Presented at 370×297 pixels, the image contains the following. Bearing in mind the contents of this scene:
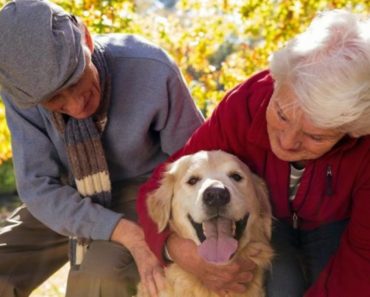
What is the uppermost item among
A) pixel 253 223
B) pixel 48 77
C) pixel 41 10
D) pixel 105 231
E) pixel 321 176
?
pixel 41 10

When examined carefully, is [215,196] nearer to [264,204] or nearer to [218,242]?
[218,242]

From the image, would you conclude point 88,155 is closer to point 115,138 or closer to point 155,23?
point 115,138

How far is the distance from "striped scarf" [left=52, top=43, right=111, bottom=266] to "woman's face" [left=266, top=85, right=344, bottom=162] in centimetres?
83

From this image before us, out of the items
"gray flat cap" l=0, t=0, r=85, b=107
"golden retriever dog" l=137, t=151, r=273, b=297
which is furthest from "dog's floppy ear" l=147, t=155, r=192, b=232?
"gray flat cap" l=0, t=0, r=85, b=107

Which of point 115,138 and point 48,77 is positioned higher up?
point 48,77

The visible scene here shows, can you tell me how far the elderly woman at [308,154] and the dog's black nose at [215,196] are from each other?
0.79 feet

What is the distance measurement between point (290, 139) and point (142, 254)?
33.0 inches

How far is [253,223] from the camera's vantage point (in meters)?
2.50

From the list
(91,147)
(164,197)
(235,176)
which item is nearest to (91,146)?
(91,147)

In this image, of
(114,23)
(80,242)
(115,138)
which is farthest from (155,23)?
(80,242)

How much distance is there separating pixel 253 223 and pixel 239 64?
2165 millimetres

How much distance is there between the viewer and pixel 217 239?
2.38 meters

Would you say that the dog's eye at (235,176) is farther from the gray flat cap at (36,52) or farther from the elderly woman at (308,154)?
the gray flat cap at (36,52)

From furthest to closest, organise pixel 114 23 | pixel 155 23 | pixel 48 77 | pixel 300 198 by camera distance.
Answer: pixel 155 23, pixel 114 23, pixel 300 198, pixel 48 77
